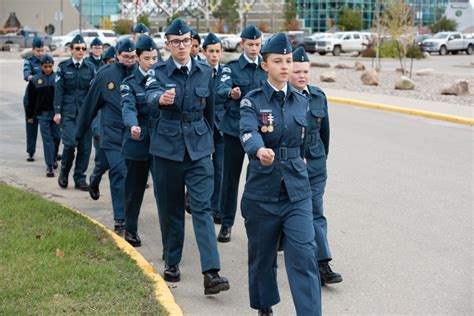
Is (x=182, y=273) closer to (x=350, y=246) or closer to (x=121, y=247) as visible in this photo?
(x=121, y=247)

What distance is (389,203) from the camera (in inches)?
387

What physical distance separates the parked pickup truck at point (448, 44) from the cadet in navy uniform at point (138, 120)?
53.6 meters

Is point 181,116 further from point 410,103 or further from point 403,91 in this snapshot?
point 403,91

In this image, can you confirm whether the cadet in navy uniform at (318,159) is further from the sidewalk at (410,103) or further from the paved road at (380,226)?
the sidewalk at (410,103)

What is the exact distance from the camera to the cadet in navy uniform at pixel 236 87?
7.85 m

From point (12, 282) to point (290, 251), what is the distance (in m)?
2.23

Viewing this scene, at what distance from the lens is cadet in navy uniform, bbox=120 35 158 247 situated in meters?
7.54

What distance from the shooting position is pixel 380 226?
28.7 ft

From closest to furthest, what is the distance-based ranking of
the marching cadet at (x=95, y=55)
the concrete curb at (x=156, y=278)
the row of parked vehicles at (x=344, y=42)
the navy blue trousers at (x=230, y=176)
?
the concrete curb at (x=156, y=278), the navy blue trousers at (x=230, y=176), the marching cadet at (x=95, y=55), the row of parked vehicles at (x=344, y=42)

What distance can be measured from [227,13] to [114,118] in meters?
85.3

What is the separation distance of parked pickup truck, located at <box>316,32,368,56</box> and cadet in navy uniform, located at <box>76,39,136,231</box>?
2009 inches

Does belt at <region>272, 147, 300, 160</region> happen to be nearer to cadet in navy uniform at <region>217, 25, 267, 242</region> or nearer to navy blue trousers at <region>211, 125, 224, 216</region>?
cadet in navy uniform at <region>217, 25, 267, 242</region>

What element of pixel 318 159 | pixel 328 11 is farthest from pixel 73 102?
pixel 328 11

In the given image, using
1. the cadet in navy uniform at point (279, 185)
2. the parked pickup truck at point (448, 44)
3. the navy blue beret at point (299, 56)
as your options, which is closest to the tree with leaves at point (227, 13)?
the parked pickup truck at point (448, 44)
